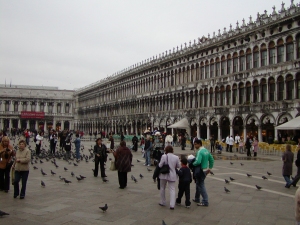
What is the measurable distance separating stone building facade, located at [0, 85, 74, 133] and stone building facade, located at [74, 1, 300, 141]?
49963mm

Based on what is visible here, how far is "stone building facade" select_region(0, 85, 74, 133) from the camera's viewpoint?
9875 centimetres

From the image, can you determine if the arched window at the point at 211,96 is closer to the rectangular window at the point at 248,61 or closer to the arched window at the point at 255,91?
the rectangular window at the point at 248,61

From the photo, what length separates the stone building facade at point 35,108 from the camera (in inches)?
3888

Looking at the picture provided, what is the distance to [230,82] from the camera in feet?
127

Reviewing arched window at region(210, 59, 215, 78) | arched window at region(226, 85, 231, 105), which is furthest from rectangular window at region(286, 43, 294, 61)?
arched window at region(210, 59, 215, 78)

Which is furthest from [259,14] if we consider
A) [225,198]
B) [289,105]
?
[225,198]

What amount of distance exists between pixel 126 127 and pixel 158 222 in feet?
186

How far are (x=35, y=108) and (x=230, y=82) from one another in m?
79.5

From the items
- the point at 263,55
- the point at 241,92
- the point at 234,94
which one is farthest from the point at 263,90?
the point at 234,94

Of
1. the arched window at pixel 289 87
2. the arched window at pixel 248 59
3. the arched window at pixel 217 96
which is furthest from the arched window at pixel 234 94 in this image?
the arched window at pixel 289 87

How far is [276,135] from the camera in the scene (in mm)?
32281

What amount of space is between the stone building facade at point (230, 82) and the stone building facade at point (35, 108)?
49963 millimetres

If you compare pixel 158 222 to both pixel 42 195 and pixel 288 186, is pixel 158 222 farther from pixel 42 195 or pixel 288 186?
pixel 288 186

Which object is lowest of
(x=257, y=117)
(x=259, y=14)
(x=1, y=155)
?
(x=1, y=155)
